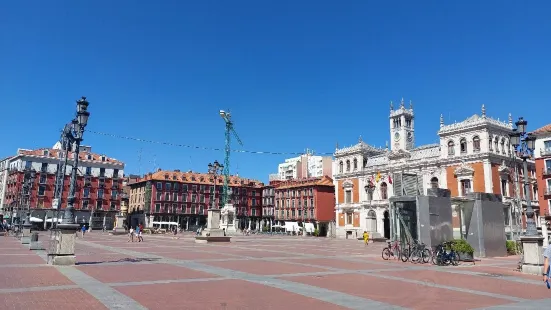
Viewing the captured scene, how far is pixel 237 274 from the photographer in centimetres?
1473

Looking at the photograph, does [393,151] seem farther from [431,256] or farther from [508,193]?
[431,256]

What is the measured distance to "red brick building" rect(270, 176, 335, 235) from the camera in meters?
91.8

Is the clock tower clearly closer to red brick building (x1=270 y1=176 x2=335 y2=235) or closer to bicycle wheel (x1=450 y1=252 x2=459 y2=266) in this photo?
red brick building (x1=270 y1=176 x2=335 y2=235)

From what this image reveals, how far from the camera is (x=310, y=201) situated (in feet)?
306

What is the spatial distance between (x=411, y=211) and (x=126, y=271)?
16.2m

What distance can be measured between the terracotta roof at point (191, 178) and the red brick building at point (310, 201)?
1650 centimetres

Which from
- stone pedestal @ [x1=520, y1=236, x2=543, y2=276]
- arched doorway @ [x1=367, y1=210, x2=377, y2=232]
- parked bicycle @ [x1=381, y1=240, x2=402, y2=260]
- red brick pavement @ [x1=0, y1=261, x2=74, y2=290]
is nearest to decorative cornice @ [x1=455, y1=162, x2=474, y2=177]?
arched doorway @ [x1=367, y1=210, x2=377, y2=232]

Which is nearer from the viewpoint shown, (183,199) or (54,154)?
(54,154)

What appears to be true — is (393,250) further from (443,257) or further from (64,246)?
(64,246)

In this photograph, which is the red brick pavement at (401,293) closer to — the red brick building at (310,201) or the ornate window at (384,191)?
the ornate window at (384,191)

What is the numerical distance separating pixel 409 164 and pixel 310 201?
3149cm

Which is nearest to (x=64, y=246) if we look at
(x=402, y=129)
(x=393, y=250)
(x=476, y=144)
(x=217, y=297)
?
(x=217, y=297)

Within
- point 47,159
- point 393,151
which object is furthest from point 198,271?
point 47,159

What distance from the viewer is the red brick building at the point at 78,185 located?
85875mm
